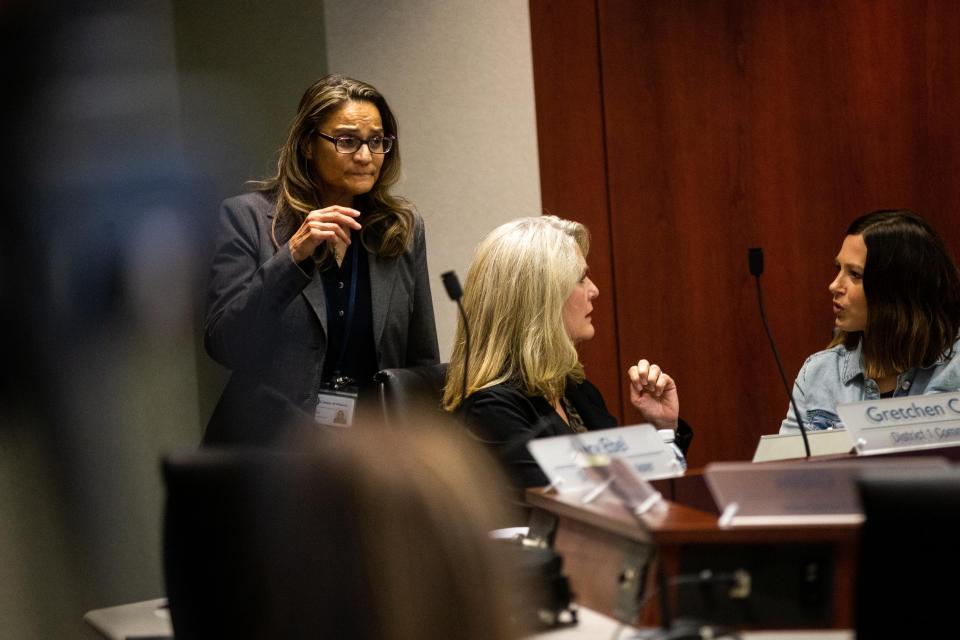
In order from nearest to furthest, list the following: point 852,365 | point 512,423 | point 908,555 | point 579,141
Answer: point 908,555, point 512,423, point 852,365, point 579,141

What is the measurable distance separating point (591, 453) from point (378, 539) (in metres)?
0.91

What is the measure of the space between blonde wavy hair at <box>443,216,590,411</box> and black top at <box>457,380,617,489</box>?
0.09 feet

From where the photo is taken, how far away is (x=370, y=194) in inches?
115

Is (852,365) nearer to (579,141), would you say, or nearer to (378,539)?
(579,141)

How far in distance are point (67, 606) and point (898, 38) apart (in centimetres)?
376

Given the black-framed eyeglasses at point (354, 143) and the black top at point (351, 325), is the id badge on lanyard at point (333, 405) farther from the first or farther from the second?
the black-framed eyeglasses at point (354, 143)

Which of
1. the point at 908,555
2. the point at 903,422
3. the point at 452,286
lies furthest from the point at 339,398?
the point at 908,555

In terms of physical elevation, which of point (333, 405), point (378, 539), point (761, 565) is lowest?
point (761, 565)

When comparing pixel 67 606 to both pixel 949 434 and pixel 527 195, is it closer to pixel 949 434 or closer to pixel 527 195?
pixel 949 434

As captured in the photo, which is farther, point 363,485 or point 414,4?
point 414,4

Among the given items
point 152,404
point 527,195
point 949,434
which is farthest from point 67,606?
point 527,195

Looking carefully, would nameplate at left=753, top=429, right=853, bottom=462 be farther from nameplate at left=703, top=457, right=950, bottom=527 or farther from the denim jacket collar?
nameplate at left=703, top=457, right=950, bottom=527

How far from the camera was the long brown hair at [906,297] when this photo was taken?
2828 millimetres

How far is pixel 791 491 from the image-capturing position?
1479 mm
